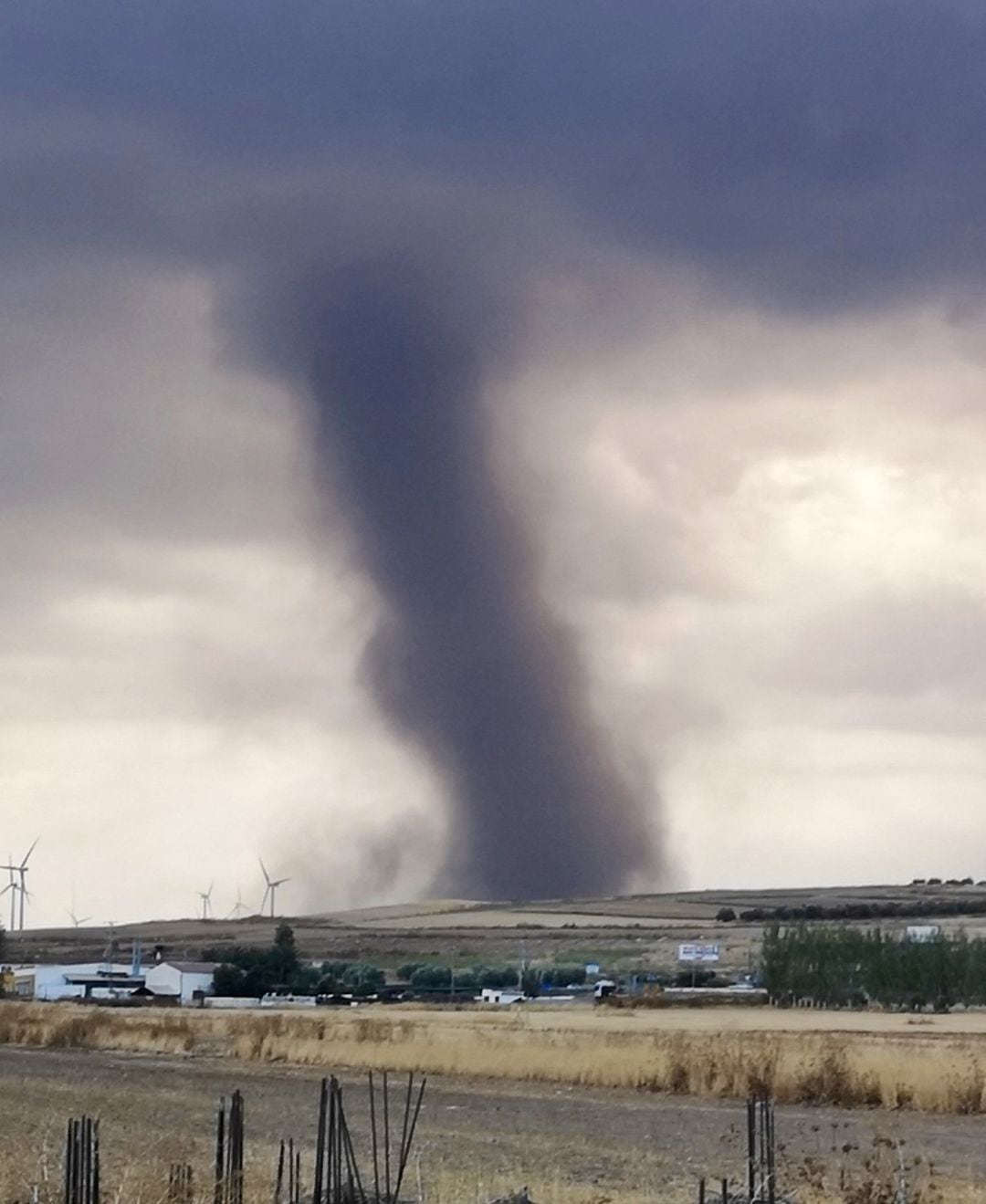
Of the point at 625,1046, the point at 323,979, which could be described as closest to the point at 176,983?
the point at 323,979

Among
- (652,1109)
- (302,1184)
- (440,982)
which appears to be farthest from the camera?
(440,982)

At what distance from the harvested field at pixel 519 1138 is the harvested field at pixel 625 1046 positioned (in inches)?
87.5

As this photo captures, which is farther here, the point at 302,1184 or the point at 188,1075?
the point at 188,1075

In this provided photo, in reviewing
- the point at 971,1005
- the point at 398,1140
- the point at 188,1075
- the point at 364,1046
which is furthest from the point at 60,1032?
the point at 971,1005

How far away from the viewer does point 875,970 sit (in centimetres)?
15012

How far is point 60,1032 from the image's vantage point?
3565 inches

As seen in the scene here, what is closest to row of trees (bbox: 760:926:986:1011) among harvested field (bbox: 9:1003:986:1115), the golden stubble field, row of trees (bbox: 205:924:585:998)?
harvested field (bbox: 9:1003:986:1115)

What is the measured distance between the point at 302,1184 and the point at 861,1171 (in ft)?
30.4

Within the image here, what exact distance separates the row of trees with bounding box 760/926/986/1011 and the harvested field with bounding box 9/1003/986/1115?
24912mm

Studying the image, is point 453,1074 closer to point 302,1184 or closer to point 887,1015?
point 302,1184

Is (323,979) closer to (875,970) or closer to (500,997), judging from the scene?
(500,997)

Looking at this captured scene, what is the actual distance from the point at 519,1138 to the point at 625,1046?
32.0 m

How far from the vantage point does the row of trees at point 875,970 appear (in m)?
146

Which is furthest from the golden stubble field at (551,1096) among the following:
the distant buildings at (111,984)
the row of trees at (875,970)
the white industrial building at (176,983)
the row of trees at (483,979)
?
the row of trees at (483,979)
